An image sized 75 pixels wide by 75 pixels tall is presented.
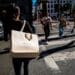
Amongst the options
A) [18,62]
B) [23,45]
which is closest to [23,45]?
[23,45]

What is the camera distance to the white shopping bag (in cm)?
618

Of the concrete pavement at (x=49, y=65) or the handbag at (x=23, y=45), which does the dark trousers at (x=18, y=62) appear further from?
the concrete pavement at (x=49, y=65)

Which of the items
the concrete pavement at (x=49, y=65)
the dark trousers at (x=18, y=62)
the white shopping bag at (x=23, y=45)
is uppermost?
the white shopping bag at (x=23, y=45)

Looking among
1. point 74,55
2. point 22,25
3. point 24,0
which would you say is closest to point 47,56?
point 74,55

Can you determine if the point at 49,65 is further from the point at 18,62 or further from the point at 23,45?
the point at 23,45

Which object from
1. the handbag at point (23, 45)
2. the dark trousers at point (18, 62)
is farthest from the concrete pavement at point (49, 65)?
the handbag at point (23, 45)

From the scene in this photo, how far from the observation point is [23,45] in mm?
6352

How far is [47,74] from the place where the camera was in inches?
368

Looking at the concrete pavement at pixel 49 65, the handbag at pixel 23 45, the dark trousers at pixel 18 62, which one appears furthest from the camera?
the concrete pavement at pixel 49 65

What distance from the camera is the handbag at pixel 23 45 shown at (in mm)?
6179

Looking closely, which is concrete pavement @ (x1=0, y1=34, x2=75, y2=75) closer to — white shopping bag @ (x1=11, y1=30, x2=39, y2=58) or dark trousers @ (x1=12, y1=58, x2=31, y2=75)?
dark trousers @ (x1=12, y1=58, x2=31, y2=75)

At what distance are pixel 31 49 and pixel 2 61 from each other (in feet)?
16.8

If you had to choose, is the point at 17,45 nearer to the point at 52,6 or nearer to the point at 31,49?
the point at 31,49

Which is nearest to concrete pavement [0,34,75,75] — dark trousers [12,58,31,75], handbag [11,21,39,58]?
dark trousers [12,58,31,75]
